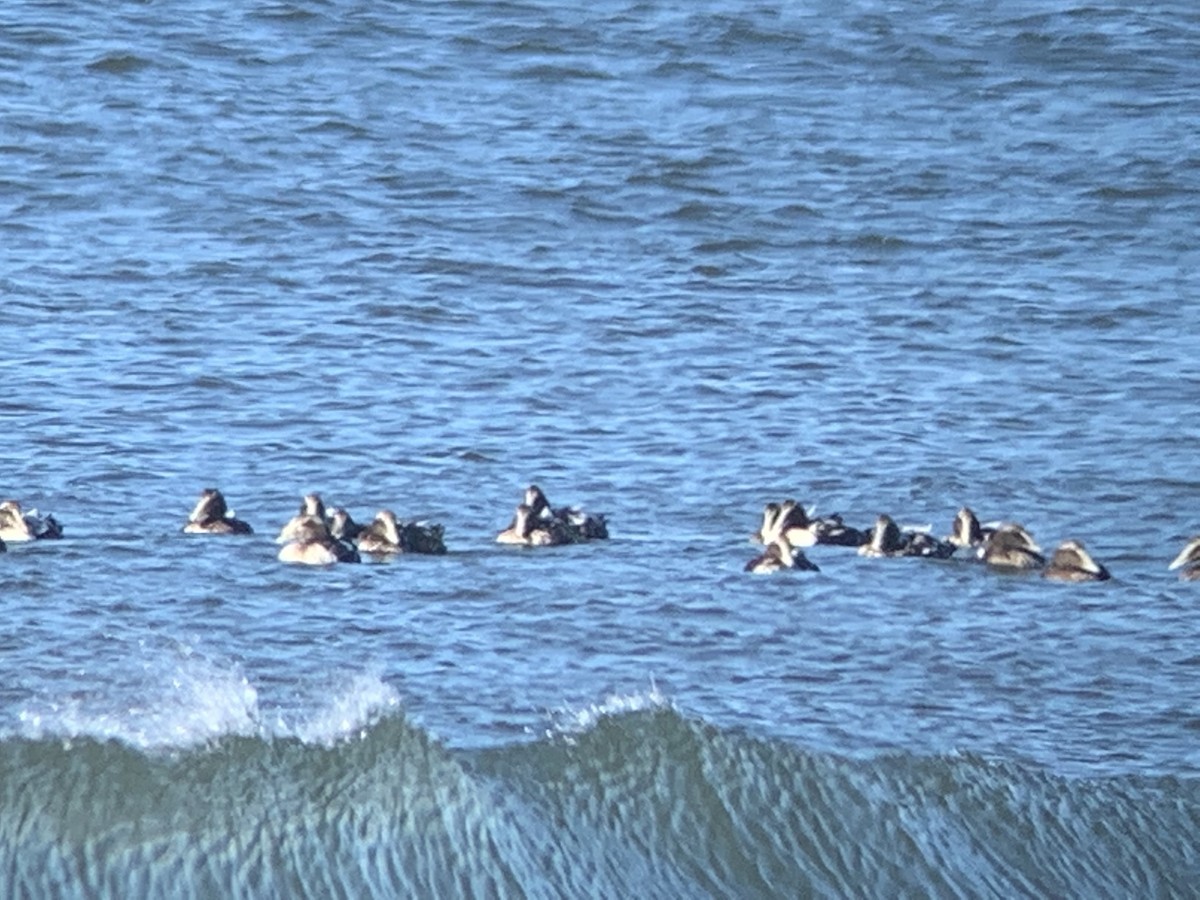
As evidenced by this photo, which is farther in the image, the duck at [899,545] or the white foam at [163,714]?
the duck at [899,545]

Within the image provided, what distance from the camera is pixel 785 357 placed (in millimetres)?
18766

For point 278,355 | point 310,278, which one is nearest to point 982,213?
point 310,278

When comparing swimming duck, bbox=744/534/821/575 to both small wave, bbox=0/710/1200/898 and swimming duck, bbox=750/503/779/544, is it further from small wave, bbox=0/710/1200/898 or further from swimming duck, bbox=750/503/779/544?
small wave, bbox=0/710/1200/898

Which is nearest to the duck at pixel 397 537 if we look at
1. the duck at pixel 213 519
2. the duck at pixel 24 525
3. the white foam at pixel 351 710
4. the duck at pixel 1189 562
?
the duck at pixel 213 519

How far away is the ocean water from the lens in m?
10.6

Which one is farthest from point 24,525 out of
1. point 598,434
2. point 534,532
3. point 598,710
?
point 598,434

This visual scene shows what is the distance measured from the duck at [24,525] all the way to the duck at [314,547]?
1.22 m

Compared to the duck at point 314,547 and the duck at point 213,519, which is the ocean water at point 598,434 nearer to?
the duck at point 314,547

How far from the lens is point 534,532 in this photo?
14102 millimetres

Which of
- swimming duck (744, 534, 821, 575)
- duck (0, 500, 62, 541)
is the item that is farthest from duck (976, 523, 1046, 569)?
duck (0, 500, 62, 541)

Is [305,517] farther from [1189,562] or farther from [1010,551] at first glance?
[1189,562]

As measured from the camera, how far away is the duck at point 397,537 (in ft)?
45.9

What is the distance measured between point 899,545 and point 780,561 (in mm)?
950

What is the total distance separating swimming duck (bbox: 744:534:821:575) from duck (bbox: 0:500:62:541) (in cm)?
361
